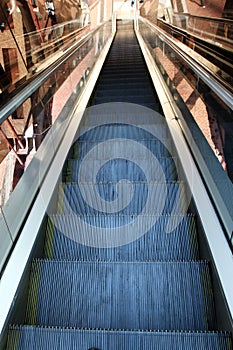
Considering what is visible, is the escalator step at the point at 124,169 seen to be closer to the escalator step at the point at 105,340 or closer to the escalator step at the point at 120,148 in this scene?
the escalator step at the point at 120,148

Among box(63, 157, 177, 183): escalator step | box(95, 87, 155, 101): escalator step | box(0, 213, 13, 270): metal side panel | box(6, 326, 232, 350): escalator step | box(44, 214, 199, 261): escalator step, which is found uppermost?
box(95, 87, 155, 101): escalator step

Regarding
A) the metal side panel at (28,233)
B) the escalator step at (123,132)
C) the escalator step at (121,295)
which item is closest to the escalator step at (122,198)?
the metal side panel at (28,233)

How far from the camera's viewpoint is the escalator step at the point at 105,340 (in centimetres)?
140

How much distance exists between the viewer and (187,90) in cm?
317

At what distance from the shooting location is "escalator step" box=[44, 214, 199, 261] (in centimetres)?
197

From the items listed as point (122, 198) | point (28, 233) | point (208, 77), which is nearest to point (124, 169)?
point (122, 198)

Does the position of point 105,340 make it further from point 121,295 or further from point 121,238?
point 121,238

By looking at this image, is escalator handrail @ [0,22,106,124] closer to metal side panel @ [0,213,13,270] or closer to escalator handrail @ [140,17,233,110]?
metal side panel @ [0,213,13,270]

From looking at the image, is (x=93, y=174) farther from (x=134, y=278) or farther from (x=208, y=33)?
(x=208, y=33)

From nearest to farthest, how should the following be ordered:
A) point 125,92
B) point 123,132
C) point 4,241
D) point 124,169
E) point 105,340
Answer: point 105,340
point 4,241
point 124,169
point 123,132
point 125,92

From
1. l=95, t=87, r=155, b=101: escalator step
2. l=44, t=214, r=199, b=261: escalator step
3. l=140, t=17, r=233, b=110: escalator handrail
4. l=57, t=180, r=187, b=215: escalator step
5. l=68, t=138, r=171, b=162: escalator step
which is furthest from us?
l=95, t=87, r=155, b=101: escalator step

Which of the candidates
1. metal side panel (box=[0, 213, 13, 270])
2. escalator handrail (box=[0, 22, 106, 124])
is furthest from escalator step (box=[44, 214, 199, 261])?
escalator handrail (box=[0, 22, 106, 124])

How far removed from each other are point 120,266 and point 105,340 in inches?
17.1

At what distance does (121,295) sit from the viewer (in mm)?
1695
